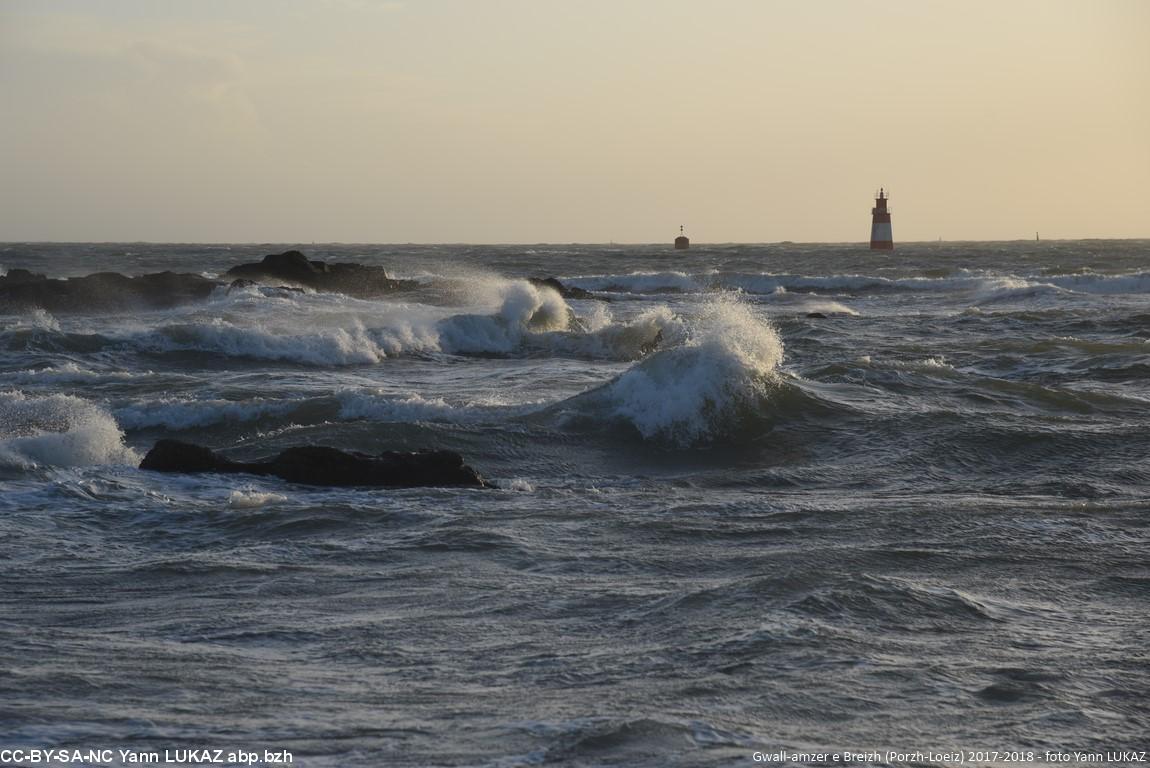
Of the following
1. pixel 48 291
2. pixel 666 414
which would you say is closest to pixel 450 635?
pixel 666 414

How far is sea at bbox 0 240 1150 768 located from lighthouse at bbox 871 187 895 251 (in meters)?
69.4

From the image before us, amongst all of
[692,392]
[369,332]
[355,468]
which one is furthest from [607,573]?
[369,332]

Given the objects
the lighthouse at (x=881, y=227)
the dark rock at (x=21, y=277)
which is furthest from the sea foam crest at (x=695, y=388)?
the lighthouse at (x=881, y=227)

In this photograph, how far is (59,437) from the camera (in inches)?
416

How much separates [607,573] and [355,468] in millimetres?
3104

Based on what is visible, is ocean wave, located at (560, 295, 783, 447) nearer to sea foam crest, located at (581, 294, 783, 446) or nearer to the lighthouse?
sea foam crest, located at (581, 294, 783, 446)

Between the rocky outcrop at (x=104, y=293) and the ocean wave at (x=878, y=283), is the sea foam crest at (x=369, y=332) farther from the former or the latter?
the ocean wave at (x=878, y=283)

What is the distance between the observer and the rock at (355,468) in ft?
31.1

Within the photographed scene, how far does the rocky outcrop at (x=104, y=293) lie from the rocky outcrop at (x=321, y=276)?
10.2ft

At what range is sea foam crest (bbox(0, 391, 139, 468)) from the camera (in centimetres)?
1027

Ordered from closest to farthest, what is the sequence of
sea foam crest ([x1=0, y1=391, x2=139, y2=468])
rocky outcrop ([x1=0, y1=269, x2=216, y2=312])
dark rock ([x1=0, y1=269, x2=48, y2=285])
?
sea foam crest ([x1=0, y1=391, x2=139, y2=468])
rocky outcrop ([x1=0, y1=269, x2=216, y2=312])
dark rock ([x1=0, y1=269, x2=48, y2=285])

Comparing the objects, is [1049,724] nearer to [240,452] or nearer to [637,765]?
[637,765]

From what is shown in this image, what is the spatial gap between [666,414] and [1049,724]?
313 inches

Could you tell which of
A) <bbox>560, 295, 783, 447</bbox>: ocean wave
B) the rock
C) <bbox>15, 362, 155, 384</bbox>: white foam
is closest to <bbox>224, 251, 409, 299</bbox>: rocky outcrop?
<bbox>15, 362, 155, 384</bbox>: white foam
